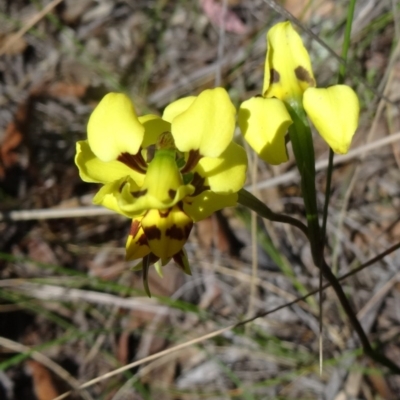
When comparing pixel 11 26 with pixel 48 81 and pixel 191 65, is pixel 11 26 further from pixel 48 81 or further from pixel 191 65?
pixel 191 65

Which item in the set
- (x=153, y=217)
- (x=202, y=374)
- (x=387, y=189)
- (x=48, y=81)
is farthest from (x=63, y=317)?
(x=153, y=217)

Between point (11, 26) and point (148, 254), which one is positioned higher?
point (11, 26)

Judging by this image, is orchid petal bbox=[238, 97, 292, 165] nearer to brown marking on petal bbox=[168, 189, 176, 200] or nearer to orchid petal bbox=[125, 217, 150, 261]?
brown marking on petal bbox=[168, 189, 176, 200]

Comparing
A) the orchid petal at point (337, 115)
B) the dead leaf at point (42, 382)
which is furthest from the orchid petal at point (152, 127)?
the dead leaf at point (42, 382)

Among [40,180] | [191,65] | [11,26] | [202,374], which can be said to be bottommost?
[202,374]

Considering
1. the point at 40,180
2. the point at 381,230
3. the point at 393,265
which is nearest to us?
the point at 393,265

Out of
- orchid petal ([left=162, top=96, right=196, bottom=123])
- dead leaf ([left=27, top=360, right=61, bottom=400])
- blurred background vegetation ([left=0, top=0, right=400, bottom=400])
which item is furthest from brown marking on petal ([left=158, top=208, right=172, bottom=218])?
dead leaf ([left=27, top=360, right=61, bottom=400])

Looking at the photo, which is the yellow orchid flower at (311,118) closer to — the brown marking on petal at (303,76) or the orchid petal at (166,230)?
the brown marking on petal at (303,76)

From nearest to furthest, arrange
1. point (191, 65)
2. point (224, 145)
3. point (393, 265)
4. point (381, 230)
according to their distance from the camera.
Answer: point (224, 145) → point (393, 265) → point (381, 230) → point (191, 65)

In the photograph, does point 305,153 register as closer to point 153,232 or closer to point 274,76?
point 274,76
